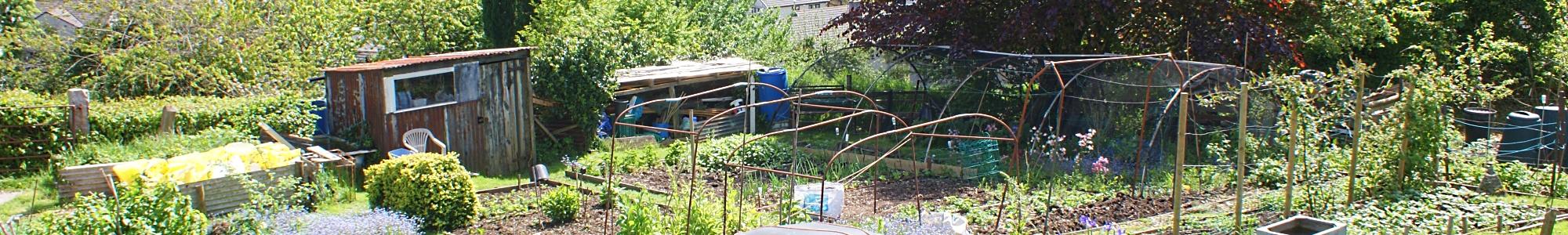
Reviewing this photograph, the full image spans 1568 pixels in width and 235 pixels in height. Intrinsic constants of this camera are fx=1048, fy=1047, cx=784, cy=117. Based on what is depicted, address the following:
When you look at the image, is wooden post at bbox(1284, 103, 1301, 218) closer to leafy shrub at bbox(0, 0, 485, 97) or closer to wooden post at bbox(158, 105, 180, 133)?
wooden post at bbox(158, 105, 180, 133)

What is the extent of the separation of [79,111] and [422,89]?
3.00 m

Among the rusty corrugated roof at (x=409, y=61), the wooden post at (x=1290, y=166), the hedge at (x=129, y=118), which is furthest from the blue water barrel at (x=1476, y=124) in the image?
the hedge at (x=129, y=118)

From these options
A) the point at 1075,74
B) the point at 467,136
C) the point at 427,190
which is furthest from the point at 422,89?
the point at 1075,74

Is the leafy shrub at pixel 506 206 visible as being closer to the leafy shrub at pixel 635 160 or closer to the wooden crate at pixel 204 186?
the wooden crate at pixel 204 186

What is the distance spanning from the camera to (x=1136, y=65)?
11.2 m

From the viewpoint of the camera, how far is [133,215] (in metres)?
6.38

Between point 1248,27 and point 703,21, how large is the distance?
491 inches

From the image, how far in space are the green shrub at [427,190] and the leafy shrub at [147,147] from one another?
2.55 metres

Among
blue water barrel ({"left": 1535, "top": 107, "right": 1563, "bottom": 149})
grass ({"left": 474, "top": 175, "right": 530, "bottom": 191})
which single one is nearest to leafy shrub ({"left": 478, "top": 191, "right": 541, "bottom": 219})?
grass ({"left": 474, "top": 175, "right": 530, "bottom": 191})

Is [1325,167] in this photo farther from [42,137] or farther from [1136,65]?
[42,137]

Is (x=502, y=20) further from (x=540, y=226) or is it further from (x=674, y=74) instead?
(x=540, y=226)

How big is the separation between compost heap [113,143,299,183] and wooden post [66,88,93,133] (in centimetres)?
169

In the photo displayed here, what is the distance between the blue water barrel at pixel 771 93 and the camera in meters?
14.7

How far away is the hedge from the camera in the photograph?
32.1 ft
